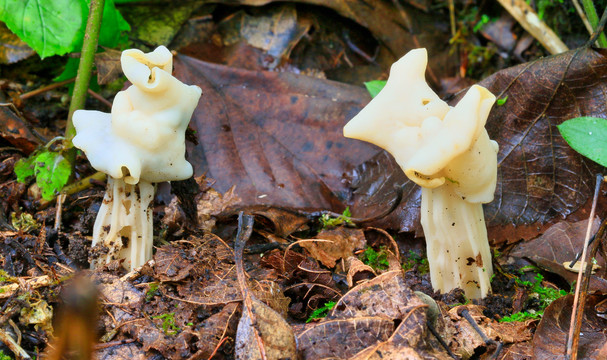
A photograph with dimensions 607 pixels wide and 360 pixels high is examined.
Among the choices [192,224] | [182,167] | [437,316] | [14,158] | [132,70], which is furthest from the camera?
[14,158]

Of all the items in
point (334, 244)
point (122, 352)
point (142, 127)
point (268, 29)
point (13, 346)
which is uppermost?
point (142, 127)

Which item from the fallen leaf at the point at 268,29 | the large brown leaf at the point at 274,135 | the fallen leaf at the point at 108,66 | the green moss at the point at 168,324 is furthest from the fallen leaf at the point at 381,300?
the fallen leaf at the point at 268,29

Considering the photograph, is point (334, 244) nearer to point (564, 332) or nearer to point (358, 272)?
point (358, 272)

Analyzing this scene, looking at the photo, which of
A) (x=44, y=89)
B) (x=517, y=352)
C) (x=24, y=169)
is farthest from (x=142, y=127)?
(x=517, y=352)

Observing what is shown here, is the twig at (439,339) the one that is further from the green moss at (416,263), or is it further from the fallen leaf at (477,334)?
the green moss at (416,263)

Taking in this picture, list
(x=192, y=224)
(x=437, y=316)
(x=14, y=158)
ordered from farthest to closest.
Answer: (x=14, y=158) < (x=192, y=224) < (x=437, y=316)

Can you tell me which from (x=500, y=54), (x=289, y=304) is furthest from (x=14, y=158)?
(x=500, y=54)

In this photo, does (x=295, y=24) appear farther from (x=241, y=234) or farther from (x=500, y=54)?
(x=241, y=234)
